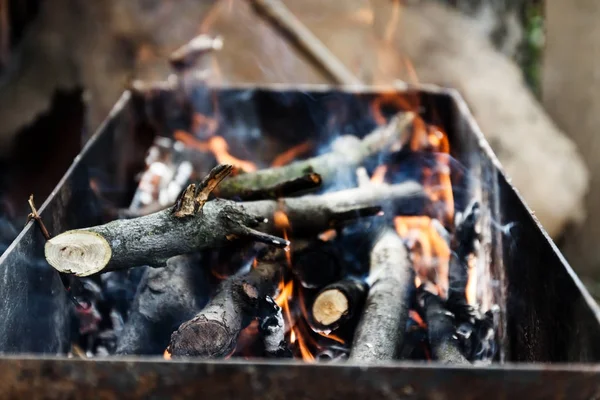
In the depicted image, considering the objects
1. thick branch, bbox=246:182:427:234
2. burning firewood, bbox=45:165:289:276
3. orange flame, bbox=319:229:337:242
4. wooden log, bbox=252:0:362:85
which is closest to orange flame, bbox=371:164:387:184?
thick branch, bbox=246:182:427:234

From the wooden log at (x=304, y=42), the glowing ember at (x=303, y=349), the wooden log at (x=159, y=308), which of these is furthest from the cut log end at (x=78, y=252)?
the wooden log at (x=304, y=42)

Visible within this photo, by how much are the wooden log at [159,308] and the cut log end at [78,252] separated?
25 cm

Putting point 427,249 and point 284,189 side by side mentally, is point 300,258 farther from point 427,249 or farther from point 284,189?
point 427,249

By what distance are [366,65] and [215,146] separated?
6.39 feet

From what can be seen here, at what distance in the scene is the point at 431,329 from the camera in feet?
6.68

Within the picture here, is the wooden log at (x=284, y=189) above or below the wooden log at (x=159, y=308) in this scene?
above

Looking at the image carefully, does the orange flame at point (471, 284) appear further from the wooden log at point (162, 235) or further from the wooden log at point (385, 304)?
the wooden log at point (162, 235)

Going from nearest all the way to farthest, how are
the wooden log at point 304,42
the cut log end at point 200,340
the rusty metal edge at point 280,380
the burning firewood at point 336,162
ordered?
the rusty metal edge at point 280,380
the cut log end at point 200,340
the burning firewood at point 336,162
the wooden log at point 304,42

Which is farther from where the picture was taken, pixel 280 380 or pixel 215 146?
pixel 215 146

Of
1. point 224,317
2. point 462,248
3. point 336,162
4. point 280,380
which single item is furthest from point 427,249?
point 280,380

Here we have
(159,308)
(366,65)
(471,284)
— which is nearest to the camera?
(159,308)

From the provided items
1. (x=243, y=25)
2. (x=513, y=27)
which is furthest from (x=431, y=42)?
(x=243, y=25)

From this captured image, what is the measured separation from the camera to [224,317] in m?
1.79

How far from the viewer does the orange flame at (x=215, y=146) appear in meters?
3.20
